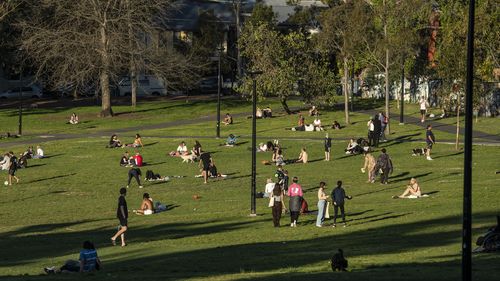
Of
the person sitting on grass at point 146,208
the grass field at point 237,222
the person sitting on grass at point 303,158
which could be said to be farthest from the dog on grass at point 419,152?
the person sitting on grass at point 146,208

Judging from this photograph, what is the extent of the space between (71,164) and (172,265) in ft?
103

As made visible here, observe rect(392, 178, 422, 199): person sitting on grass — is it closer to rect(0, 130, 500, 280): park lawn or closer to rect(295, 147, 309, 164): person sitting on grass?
rect(0, 130, 500, 280): park lawn

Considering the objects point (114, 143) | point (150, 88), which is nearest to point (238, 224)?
point (114, 143)

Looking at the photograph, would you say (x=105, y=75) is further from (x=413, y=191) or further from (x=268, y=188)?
(x=413, y=191)

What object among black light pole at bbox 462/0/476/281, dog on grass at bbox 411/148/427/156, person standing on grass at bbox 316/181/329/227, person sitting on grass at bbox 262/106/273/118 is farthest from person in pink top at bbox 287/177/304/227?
person sitting on grass at bbox 262/106/273/118

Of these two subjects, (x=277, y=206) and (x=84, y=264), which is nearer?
(x=84, y=264)

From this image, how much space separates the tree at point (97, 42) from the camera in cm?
7944

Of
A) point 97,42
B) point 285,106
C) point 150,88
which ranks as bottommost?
point 285,106

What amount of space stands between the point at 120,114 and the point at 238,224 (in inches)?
1980

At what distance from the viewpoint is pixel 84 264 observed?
24797mm

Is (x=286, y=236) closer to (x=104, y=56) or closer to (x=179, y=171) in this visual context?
(x=179, y=171)

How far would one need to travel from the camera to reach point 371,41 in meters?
72.1

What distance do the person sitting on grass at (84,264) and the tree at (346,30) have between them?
47.6m

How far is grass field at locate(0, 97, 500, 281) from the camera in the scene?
80.9 ft
